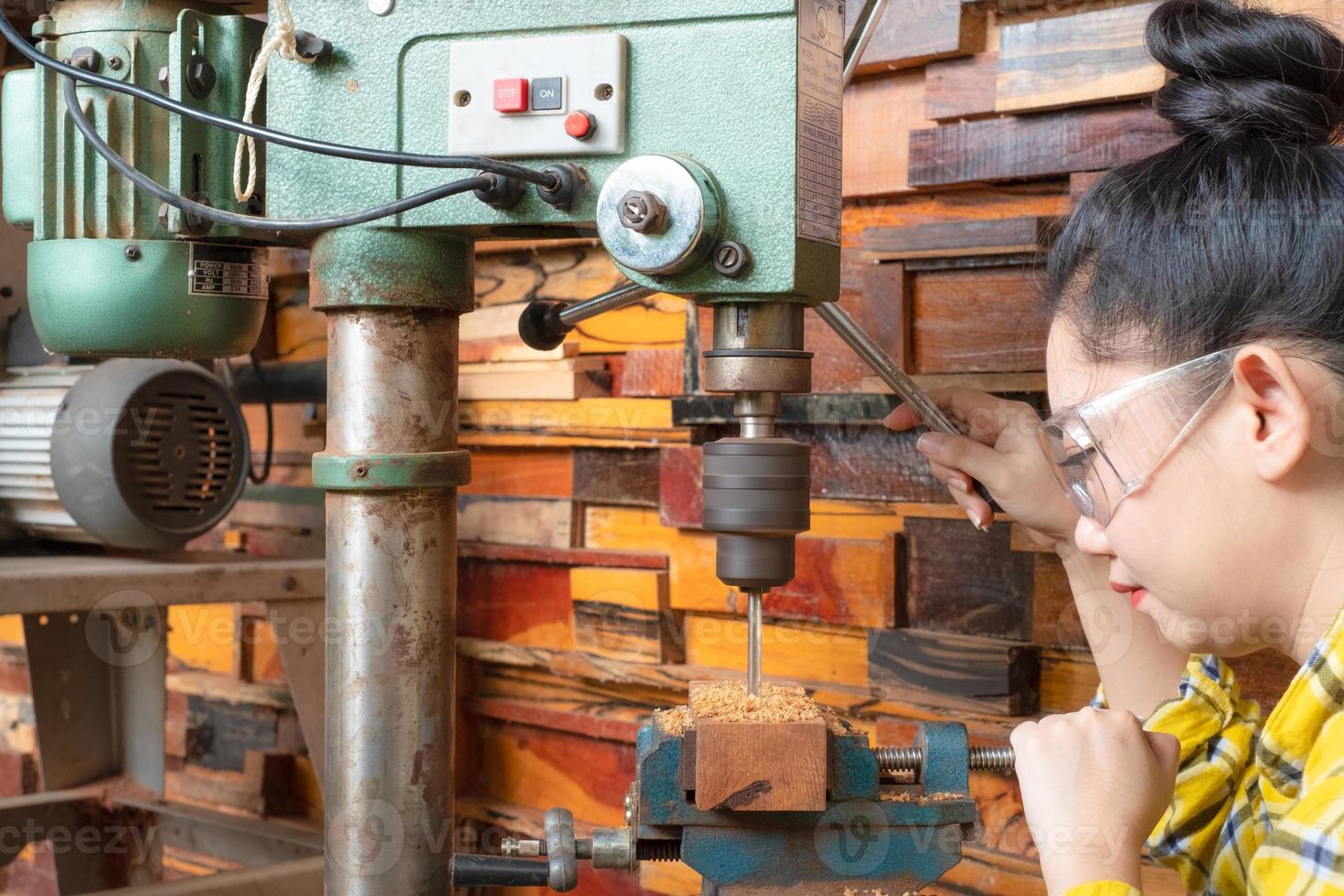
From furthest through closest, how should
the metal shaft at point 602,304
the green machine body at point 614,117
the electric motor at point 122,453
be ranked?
the electric motor at point 122,453, the metal shaft at point 602,304, the green machine body at point 614,117

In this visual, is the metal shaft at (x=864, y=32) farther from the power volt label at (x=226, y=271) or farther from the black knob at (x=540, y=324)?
the power volt label at (x=226, y=271)

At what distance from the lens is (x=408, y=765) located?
1.06m

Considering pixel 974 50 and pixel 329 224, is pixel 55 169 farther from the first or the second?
pixel 974 50

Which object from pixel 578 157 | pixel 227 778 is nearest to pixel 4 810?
pixel 227 778

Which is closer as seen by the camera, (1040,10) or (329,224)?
(329,224)

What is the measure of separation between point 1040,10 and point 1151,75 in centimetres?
18

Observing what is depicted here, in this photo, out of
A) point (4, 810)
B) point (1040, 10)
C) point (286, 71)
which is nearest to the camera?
point (286, 71)

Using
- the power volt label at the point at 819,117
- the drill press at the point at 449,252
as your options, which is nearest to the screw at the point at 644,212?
the drill press at the point at 449,252

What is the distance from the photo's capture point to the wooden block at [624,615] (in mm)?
1991

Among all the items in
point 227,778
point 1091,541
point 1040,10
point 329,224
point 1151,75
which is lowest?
point 227,778

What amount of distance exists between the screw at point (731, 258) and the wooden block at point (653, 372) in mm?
950

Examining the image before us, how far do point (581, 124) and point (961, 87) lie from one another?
33.0 inches

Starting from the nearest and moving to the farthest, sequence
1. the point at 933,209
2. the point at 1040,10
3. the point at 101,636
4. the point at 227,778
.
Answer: the point at 1040,10 → the point at 933,209 → the point at 101,636 → the point at 227,778

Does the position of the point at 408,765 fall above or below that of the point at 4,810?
above
